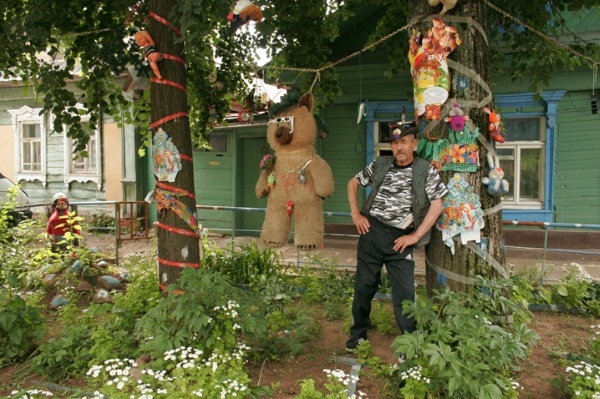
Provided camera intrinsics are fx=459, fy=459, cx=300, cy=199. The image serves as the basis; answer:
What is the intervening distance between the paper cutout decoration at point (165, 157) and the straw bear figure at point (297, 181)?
2.78ft

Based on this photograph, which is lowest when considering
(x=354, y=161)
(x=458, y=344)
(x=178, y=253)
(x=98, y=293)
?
(x=98, y=293)

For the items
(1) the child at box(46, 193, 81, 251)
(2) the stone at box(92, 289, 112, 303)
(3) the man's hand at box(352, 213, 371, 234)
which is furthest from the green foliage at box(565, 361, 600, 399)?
(1) the child at box(46, 193, 81, 251)

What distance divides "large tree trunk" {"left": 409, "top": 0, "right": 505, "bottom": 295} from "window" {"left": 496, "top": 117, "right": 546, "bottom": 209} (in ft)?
19.5

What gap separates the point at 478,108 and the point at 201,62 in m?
3.46

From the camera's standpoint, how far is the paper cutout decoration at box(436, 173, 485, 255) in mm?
3498

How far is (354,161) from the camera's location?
32.2 ft

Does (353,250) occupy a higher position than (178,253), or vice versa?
(178,253)

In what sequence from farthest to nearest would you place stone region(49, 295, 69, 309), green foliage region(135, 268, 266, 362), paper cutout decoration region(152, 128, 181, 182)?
stone region(49, 295, 69, 309)
paper cutout decoration region(152, 128, 181, 182)
green foliage region(135, 268, 266, 362)

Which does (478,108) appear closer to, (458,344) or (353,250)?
(458,344)

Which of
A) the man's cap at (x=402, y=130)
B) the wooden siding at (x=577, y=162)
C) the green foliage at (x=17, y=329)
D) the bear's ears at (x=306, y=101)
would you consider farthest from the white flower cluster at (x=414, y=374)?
the wooden siding at (x=577, y=162)

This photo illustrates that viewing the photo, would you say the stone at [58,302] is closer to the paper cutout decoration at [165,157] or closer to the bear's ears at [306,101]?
the paper cutout decoration at [165,157]

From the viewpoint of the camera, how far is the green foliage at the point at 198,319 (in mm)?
3225

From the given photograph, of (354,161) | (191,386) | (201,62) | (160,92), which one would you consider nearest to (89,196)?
(354,161)

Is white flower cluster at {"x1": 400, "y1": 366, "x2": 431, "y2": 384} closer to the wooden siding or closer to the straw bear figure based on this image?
the straw bear figure
